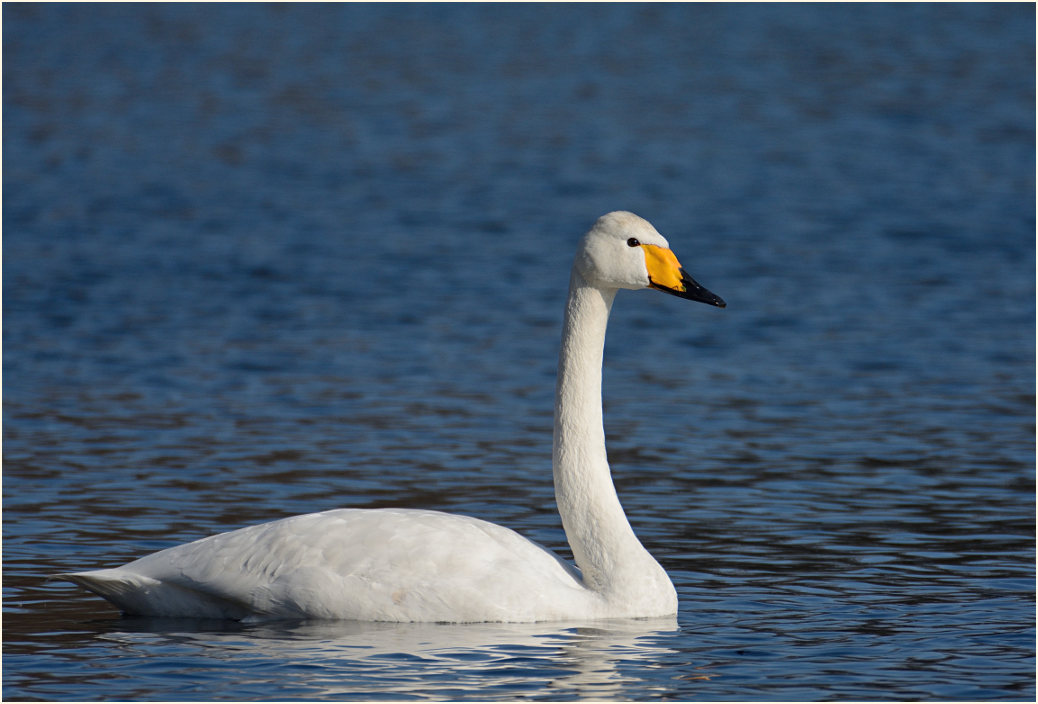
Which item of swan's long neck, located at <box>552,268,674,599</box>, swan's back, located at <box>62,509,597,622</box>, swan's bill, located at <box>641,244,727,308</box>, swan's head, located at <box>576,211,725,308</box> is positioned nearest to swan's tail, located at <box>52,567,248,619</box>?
swan's back, located at <box>62,509,597,622</box>

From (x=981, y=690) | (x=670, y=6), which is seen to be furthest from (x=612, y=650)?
(x=670, y=6)

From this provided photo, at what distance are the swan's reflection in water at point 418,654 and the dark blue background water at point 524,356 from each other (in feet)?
0.10

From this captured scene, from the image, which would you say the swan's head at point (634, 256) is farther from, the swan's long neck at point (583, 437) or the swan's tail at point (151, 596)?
the swan's tail at point (151, 596)

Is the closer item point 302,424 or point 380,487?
point 380,487

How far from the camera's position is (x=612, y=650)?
334 inches

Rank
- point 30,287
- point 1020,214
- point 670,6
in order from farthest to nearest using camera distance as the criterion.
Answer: point 670,6
point 1020,214
point 30,287

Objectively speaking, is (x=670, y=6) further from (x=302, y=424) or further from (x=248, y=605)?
(x=248, y=605)

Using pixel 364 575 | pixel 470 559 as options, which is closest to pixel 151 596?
pixel 364 575

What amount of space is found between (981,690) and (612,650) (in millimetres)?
1637

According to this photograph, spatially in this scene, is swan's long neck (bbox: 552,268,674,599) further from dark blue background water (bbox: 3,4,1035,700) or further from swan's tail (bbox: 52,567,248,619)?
swan's tail (bbox: 52,567,248,619)

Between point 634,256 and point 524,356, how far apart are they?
7.99 metres

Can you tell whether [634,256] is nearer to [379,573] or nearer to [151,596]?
[379,573]

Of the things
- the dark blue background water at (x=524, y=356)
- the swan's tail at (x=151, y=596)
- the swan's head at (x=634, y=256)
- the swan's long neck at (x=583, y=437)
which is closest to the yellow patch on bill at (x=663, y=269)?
the swan's head at (x=634, y=256)

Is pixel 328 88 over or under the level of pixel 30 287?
over
